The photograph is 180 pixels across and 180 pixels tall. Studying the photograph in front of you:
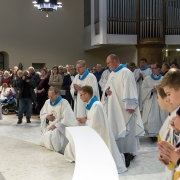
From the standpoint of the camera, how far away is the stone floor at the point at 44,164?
4.52m

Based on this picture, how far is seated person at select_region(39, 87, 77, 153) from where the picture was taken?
5.83 metres

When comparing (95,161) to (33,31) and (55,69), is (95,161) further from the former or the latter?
(33,31)

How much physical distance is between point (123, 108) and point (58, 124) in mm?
1148

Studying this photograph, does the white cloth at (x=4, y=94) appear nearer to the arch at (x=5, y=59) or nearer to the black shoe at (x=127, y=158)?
the arch at (x=5, y=59)

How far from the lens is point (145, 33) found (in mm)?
13484

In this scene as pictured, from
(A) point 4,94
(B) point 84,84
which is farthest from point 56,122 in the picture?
(A) point 4,94

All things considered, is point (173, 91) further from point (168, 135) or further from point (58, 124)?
point (58, 124)

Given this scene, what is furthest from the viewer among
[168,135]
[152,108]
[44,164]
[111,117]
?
[152,108]

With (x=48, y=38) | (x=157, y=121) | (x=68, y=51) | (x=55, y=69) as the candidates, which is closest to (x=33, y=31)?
(x=48, y=38)

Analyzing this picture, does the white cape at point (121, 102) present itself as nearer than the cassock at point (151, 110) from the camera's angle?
Yes

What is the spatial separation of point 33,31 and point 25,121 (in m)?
7.82

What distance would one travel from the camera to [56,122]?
6.00m

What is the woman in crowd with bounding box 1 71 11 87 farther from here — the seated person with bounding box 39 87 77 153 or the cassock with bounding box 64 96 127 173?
the cassock with bounding box 64 96 127 173

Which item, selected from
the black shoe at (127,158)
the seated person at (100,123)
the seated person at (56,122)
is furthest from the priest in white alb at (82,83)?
the seated person at (100,123)
